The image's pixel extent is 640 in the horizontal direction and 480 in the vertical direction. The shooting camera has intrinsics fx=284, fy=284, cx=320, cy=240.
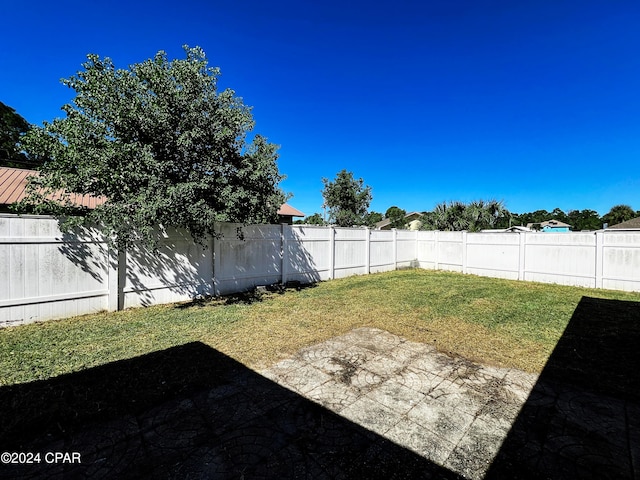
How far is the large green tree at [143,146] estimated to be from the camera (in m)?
4.87

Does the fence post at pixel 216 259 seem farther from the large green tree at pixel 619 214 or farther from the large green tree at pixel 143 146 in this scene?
the large green tree at pixel 619 214

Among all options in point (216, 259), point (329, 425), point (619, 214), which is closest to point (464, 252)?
point (216, 259)

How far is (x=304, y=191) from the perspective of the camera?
83.4 feet

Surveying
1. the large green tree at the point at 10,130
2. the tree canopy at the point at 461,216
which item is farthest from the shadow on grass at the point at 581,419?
the large green tree at the point at 10,130

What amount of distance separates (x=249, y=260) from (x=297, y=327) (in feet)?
10.7

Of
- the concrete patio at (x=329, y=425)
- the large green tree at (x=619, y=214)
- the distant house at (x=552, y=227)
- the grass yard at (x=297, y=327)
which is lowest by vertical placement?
the grass yard at (x=297, y=327)

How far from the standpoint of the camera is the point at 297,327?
196 inches

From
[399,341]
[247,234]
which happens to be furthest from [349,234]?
[399,341]

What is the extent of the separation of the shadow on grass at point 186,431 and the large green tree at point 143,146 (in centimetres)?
281

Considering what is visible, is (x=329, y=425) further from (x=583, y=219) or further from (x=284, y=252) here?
(x=583, y=219)

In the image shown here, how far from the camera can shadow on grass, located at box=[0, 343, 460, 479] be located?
6.23 ft

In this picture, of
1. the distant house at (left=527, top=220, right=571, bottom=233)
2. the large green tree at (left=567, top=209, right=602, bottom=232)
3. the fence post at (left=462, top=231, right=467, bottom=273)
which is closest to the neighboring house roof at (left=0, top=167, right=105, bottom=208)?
the fence post at (left=462, top=231, right=467, bottom=273)

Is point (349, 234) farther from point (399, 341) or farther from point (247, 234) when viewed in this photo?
point (399, 341)

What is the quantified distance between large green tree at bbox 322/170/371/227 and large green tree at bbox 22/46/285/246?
13.9 metres
